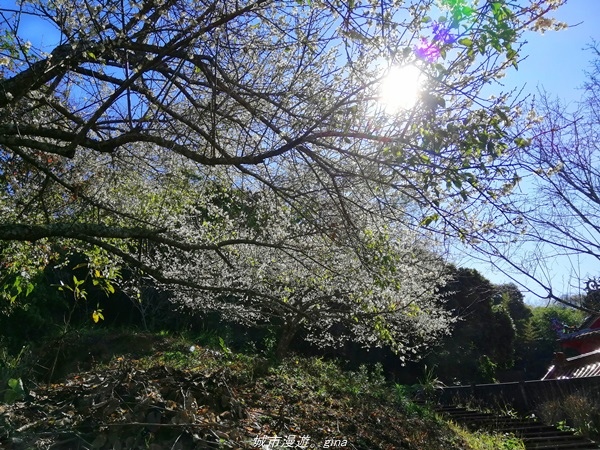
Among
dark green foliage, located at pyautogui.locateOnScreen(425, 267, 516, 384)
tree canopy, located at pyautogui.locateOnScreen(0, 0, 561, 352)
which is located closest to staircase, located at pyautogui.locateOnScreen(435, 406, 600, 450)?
tree canopy, located at pyautogui.locateOnScreen(0, 0, 561, 352)

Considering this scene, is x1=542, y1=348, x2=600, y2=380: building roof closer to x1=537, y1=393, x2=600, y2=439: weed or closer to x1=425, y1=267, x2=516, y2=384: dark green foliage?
x1=425, y1=267, x2=516, y2=384: dark green foliage

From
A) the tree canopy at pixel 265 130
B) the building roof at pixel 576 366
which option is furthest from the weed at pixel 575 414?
the tree canopy at pixel 265 130

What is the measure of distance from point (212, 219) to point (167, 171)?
2.15 meters

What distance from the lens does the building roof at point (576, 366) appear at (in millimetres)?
13367

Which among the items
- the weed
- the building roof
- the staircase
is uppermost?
the building roof

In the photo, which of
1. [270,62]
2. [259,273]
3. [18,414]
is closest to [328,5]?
[270,62]

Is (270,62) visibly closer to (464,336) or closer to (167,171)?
(167,171)

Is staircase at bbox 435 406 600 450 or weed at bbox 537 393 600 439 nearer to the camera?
staircase at bbox 435 406 600 450

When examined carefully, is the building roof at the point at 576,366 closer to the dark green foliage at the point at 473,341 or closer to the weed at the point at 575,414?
the dark green foliage at the point at 473,341

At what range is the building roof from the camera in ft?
43.9

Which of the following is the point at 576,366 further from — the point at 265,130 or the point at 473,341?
the point at 265,130

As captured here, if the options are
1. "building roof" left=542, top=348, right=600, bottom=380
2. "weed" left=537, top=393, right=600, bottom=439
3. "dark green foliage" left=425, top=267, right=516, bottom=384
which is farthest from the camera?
"dark green foliage" left=425, top=267, right=516, bottom=384

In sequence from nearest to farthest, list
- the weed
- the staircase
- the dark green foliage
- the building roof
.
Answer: the staircase < the weed < the building roof < the dark green foliage

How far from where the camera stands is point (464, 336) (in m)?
19.0
